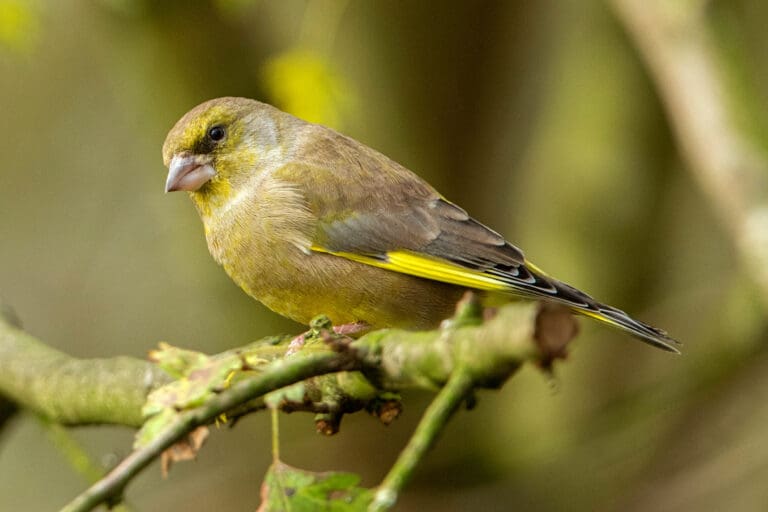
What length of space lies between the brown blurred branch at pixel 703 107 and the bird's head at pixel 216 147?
1873mm

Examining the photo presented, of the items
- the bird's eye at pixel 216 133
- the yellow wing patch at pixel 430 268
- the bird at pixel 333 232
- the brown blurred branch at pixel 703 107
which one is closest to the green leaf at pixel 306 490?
the bird at pixel 333 232

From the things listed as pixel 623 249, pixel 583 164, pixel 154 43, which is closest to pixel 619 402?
pixel 623 249

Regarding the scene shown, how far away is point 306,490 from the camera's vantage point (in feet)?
6.03

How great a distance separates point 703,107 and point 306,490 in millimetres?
3405

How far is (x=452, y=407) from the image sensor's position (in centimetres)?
161

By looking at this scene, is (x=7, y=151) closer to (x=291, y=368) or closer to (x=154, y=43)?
(x=154, y=43)

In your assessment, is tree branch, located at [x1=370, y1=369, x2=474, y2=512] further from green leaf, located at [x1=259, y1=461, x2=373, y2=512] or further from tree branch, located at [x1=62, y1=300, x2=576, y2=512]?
green leaf, located at [x1=259, y1=461, x2=373, y2=512]

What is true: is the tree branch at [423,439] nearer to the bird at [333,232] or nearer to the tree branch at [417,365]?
the tree branch at [417,365]

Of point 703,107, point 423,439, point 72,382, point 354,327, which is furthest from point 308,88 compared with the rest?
point 423,439

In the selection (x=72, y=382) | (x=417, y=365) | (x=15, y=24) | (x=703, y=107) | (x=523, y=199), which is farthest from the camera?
(x=523, y=199)

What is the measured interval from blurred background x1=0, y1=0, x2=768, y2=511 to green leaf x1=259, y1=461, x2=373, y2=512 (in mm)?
2694

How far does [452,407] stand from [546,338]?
18 cm

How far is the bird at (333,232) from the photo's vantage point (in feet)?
11.5

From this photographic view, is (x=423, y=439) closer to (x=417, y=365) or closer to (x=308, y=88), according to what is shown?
(x=417, y=365)
